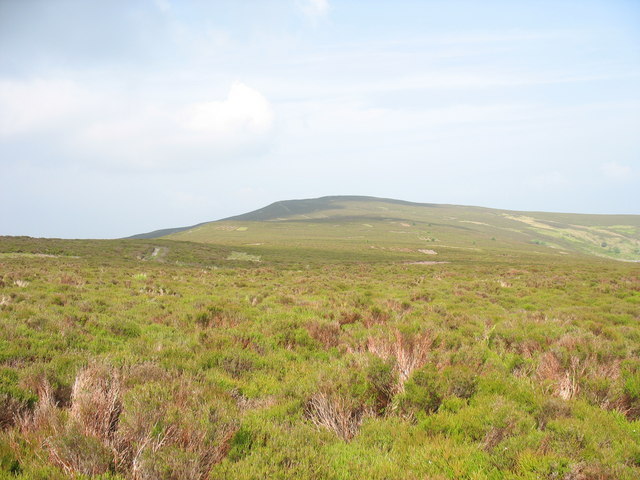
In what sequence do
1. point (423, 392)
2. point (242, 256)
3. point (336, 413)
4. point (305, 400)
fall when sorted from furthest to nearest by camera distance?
point (242, 256), point (305, 400), point (423, 392), point (336, 413)

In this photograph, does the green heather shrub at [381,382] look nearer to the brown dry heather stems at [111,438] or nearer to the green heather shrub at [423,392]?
the green heather shrub at [423,392]

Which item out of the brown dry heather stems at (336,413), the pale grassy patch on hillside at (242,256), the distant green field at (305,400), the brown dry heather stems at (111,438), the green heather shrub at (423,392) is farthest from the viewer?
the pale grassy patch on hillside at (242,256)

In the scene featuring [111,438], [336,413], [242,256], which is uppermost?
[111,438]

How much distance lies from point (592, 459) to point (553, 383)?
7.32ft

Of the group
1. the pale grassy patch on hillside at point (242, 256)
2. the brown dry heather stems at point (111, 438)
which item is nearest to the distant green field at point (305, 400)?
the brown dry heather stems at point (111, 438)

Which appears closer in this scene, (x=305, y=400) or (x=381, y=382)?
(x=305, y=400)

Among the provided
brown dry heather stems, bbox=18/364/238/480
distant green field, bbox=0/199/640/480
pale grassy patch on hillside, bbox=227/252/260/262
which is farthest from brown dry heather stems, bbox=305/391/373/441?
pale grassy patch on hillside, bbox=227/252/260/262

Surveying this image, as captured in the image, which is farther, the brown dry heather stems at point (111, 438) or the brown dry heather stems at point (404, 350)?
the brown dry heather stems at point (404, 350)

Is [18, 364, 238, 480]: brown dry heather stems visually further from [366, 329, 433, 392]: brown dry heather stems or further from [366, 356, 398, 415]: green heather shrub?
[366, 329, 433, 392]: brown dry heather stems

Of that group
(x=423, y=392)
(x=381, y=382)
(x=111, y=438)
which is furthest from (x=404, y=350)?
(x=111, y=438)

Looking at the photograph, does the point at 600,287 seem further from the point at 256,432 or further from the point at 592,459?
the point at 256,432

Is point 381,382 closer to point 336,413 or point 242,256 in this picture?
point 336,413

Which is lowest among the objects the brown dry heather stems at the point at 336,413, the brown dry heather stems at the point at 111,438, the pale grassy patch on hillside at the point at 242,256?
the pale grassy patch on hillside at the point at 242,256

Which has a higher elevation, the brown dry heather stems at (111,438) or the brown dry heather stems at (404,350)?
the brown dry heather stems at (111,438)
